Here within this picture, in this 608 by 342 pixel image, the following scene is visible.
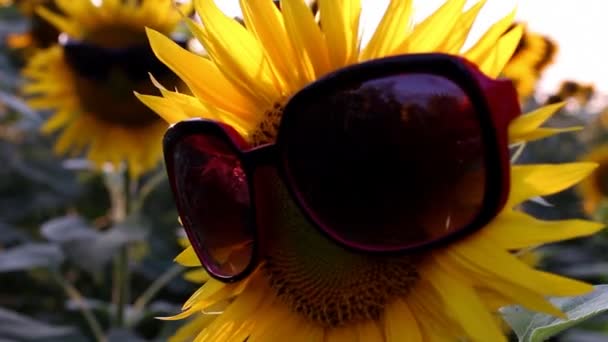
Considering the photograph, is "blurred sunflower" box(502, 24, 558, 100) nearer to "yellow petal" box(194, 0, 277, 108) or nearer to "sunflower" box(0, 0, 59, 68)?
"sunflower" box(0, 0, 59, 68)

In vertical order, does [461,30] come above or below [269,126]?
above

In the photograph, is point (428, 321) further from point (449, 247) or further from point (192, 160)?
point (192, 160)

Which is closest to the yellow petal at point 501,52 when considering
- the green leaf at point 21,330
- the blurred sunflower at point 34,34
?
the green leaf at point 21,330

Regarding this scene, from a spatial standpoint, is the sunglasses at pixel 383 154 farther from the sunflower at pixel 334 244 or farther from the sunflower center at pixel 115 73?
the sunflower center at pixel 115 73

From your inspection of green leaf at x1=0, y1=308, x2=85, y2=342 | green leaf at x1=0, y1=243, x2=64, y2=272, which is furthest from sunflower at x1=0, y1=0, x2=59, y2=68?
green leaf at x1=0, y1=308, x2=85, y2=342

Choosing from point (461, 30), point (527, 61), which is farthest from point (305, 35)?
point (527, 61)

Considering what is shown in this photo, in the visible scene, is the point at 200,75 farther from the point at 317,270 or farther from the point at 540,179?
the point at 540,179
